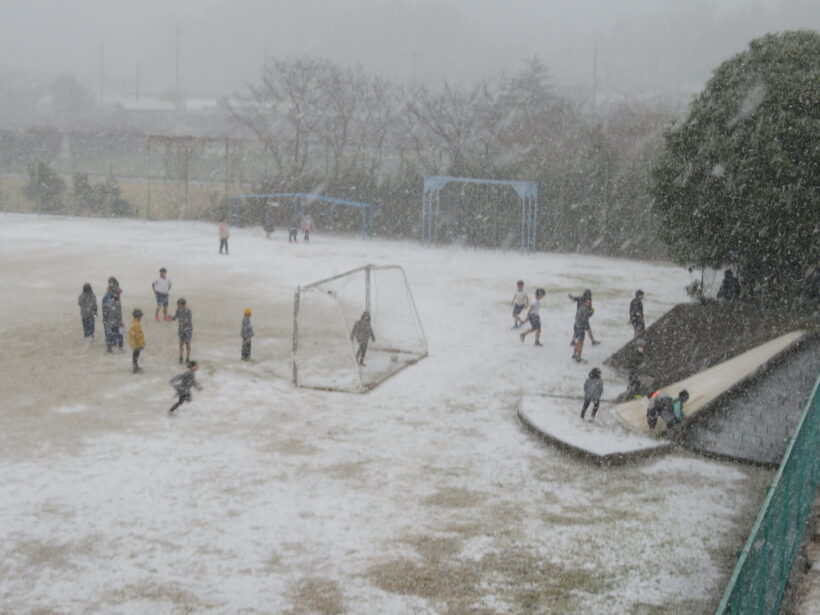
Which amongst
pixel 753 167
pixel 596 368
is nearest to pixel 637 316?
pixel 753 167

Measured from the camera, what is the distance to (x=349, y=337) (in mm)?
14430

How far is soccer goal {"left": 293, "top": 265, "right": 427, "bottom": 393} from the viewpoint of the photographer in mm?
14219

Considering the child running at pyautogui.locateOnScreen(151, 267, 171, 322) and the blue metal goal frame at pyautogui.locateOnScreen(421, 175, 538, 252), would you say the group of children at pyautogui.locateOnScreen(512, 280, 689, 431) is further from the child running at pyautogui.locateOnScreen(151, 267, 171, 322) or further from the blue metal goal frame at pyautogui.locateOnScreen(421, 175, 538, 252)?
the blue metal goal frame at pyautogui.locateOnScreen(421, 175, 538, 252)

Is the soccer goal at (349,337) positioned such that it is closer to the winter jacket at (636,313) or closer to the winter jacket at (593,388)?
the winter jacket at (593,388)

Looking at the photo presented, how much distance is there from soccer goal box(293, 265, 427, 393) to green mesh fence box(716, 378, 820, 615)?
7.67 m

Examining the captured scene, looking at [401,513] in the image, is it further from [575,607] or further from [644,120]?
[644,120]

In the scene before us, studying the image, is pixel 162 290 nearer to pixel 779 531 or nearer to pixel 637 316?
pixel 637 316

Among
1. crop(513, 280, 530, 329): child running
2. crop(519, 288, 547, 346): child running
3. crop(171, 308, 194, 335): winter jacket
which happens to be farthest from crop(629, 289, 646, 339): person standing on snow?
crop(171, 308, 194, 335): winter jacket

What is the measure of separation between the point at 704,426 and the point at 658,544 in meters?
3.56

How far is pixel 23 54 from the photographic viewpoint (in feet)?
518

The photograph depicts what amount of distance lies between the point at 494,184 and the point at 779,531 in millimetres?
29848

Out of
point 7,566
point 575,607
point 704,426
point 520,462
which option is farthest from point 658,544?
point 7,566

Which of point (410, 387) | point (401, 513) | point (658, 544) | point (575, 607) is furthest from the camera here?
point (410, 387)

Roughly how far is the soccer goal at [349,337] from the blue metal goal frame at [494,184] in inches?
392
